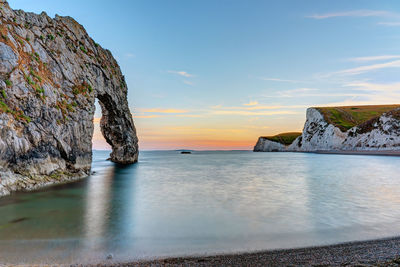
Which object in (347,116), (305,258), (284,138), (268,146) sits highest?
(347,116)

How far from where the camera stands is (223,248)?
7.47m

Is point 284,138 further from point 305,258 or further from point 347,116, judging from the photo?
point 305,258

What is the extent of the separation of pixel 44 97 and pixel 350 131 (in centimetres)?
11049

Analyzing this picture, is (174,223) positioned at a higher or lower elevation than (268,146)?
higher

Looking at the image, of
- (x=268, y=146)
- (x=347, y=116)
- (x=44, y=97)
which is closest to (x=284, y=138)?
(x=268, y=146)

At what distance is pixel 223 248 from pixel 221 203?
25.0 ft

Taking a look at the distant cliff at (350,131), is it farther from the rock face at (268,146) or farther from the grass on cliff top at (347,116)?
the rock face at (268,146)

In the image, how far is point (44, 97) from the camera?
20750 mm

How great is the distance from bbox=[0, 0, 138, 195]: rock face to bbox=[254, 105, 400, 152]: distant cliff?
9454 centimetres

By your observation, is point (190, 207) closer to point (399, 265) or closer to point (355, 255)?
point (355, 255)

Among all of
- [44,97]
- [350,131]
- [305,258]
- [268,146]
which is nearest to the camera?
[305,258]

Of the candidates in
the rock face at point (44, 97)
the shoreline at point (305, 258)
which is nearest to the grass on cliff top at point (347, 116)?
the rock face at point (44, 97)

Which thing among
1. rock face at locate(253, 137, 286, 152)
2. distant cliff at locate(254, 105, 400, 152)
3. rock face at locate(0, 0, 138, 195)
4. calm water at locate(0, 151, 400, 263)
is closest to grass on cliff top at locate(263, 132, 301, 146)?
rock face at locate(253, 137, 286, 152)

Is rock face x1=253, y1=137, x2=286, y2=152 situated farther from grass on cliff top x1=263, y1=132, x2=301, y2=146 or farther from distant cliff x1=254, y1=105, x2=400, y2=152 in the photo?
distant cliff x1=254, y1=105, x2=400, y2=152
